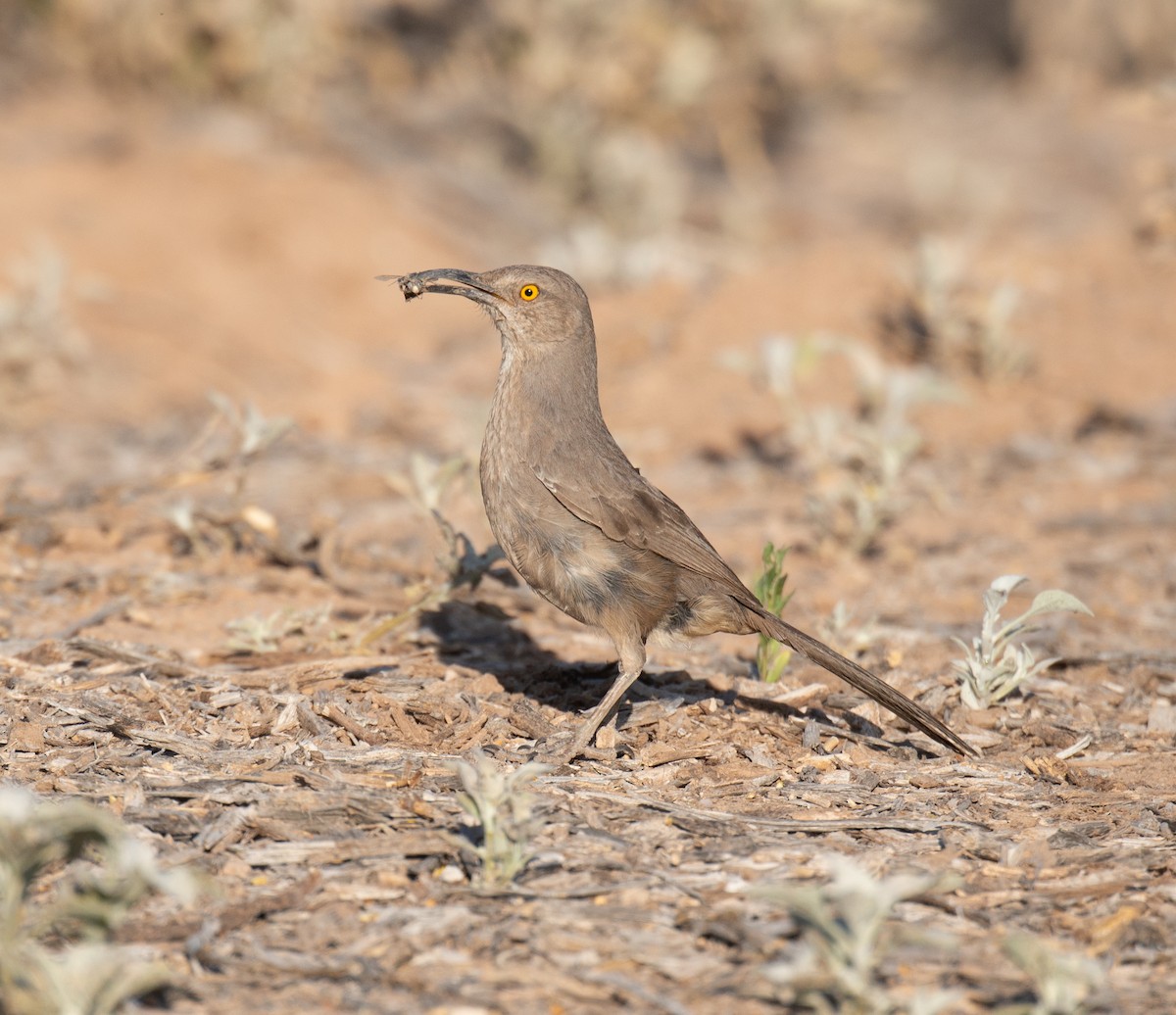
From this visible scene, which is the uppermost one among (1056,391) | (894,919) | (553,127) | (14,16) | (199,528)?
(553,127)

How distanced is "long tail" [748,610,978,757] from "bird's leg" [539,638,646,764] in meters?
0.54

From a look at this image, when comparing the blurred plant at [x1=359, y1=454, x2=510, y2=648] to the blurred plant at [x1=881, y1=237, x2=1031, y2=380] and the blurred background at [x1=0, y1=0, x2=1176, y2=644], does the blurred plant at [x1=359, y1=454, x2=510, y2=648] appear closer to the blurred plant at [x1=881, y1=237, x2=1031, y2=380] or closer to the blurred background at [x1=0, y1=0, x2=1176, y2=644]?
the blurred background at [x1=0, y1=0, x2=1176, y2=644]

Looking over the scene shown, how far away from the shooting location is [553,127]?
14.9 metres

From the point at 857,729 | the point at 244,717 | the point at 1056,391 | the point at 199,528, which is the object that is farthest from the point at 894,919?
the point at 1056,391

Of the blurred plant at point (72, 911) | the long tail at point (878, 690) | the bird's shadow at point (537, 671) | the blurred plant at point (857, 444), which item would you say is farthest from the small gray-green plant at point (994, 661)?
the blurred plant at point (72, 911)

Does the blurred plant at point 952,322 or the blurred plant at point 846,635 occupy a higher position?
the blurred plant at point 952,322

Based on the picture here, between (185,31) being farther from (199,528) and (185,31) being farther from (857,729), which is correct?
(857,729)

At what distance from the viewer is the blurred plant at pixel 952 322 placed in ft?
31.3

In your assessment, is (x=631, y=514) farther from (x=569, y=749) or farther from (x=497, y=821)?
(x=497, y=821)

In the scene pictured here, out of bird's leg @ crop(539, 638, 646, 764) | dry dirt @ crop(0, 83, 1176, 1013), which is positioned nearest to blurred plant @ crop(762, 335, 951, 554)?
dry dirt @ crop(0, 83, 1176, 1013)

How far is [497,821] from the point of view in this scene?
3.60 m

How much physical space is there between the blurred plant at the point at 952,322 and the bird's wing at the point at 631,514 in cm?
515

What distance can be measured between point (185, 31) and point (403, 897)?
12.0 metres

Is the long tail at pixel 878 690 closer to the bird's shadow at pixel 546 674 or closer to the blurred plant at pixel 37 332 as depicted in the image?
the bird's shadow at pixel 546 674
